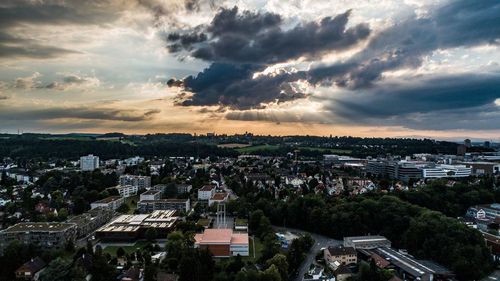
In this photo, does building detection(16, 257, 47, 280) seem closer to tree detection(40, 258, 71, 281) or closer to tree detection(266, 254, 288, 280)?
tree detection(40, 258, 71, 281)

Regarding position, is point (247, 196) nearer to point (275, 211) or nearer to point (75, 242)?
point (275, 211)

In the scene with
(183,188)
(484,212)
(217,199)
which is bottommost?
(183,188)

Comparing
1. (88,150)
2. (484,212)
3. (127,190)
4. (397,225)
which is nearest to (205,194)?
(127,190)

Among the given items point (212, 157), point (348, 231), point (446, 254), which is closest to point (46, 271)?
point (348, 231)

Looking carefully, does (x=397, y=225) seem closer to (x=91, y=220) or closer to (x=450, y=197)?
(x=450, y=197)

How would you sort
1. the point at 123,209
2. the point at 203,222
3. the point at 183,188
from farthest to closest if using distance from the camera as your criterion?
the point at 183,188, the point at 123,209, the point at 203,222

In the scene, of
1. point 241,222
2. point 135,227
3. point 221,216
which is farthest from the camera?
point 221,216
